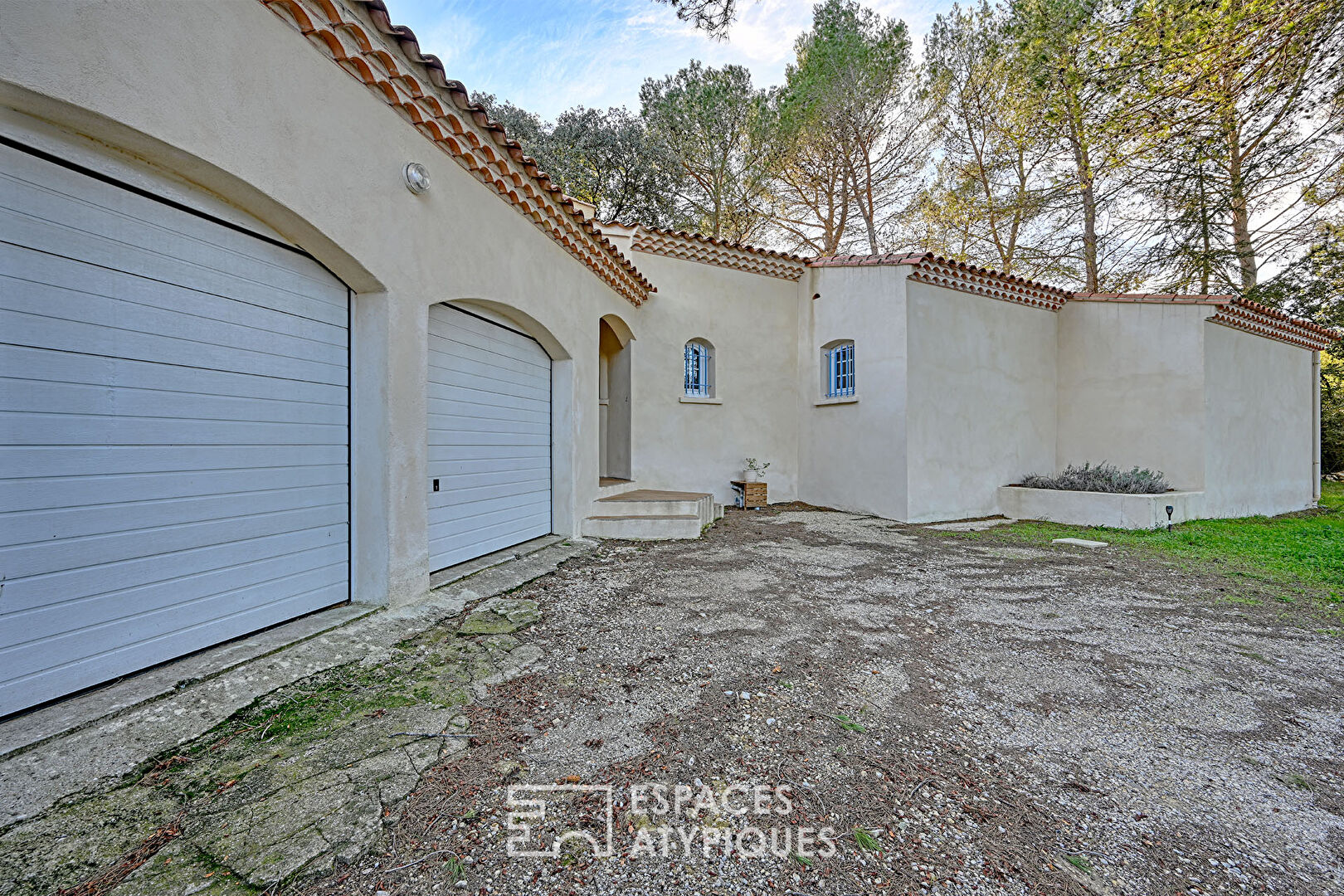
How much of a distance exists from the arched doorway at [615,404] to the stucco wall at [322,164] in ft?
12.4

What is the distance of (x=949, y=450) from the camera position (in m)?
8.32

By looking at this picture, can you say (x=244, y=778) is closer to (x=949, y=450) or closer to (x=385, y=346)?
(x=385, y=346)

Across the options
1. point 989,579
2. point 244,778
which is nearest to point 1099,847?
point 244,778

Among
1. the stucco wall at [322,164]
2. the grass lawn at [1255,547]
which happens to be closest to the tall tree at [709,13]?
the stucco wall at [322,164]

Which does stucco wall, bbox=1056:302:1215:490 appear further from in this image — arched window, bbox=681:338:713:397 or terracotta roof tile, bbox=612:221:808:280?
arched window, bbox=681:338:713:397

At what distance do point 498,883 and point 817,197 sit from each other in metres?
15.5

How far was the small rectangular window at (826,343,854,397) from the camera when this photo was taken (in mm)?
9047

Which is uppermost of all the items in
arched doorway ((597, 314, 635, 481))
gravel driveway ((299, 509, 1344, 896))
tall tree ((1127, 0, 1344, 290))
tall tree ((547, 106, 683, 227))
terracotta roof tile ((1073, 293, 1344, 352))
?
tall tree ((547, 106, 683, 227))

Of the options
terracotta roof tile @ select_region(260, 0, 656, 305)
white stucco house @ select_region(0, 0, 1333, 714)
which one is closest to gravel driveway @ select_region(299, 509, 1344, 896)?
white stucco house @ select_region(0, 0, 1333, 714)

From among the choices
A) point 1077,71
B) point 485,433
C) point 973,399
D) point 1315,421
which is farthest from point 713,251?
point 1315,421

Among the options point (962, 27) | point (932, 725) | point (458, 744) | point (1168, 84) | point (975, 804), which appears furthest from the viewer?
point (962, 27)

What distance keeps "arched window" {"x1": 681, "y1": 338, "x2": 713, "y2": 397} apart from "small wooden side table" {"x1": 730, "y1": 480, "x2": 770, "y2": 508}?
5.63 feet

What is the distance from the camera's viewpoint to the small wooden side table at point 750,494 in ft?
30.3

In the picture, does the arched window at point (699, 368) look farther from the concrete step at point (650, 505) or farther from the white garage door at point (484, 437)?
the white garage door at point (484, 437)
